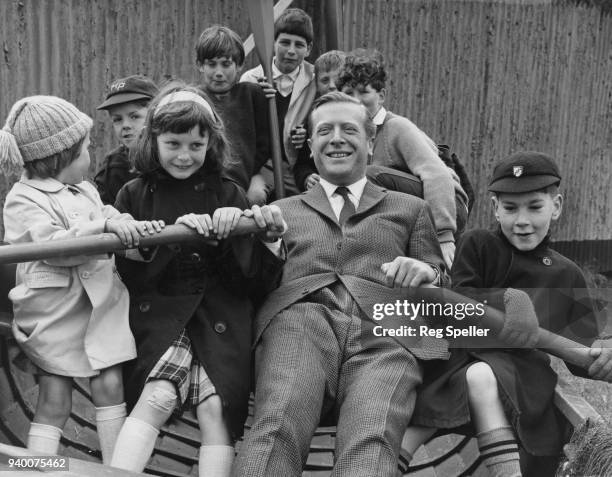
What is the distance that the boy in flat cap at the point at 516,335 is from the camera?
8.51 ft

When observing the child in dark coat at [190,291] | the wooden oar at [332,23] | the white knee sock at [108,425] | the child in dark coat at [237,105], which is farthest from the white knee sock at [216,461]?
the wooden oar at [332,23]

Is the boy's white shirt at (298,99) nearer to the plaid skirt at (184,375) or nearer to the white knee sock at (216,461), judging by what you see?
the plaid skirt at (184,375)

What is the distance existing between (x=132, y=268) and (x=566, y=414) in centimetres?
134

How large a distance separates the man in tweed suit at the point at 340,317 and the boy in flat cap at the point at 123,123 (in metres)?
0.96

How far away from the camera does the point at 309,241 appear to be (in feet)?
9.64

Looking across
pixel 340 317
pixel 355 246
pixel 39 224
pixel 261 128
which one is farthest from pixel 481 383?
pixel 261 128

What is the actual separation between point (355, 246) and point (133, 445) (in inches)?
35.6

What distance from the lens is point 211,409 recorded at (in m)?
2.61

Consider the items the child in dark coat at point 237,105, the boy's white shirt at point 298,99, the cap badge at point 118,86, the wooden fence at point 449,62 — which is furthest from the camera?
the wooden fence at point 449,62

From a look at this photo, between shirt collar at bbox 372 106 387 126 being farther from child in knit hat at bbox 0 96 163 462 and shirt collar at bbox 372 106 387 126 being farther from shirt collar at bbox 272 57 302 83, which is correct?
child in knit hat at bbox 0 96 163 462

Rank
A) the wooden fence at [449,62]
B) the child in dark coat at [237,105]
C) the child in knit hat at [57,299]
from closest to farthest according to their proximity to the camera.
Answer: the child in knit hat at [57,299] → the child in dark coat at [237,105] → the wooden fence at [449,62]

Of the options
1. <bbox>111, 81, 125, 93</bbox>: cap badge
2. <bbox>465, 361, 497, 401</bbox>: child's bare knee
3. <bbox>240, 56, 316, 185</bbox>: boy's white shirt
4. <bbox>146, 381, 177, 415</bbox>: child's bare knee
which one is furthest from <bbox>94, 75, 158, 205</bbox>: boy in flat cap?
<bbox>465, 361, 497, 401</bbox>: child's bare knee

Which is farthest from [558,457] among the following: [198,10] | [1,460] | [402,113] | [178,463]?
[402,113]

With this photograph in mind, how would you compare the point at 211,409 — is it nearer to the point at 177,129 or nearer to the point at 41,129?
the point at 177,129
